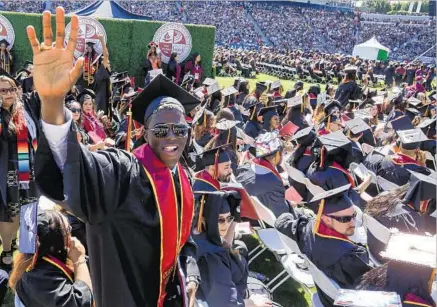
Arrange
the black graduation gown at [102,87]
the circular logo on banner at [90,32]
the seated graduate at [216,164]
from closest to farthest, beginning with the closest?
1. the seated graduate at [216,164]
2. the black graduation gown at [102,87]
3. the circular logo on banner at [90,32]

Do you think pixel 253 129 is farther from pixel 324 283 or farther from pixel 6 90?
pixel 324 283

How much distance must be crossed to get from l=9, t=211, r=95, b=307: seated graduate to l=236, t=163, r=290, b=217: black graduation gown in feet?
10.00

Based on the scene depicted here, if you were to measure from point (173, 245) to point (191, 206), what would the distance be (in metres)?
0.22

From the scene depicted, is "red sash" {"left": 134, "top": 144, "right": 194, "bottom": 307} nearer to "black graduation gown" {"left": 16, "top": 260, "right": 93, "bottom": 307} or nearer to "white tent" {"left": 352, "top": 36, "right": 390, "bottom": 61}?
"black graduation gown" {"left": 16, "top": 260, "right": 93, "bottom": 307}

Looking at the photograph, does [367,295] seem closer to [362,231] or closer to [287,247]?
[287,247]

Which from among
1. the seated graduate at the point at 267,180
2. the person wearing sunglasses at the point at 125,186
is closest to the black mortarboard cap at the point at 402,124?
the seated graduate at the point at 267,180

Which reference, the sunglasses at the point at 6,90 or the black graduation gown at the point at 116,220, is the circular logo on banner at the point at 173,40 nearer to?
the sunglasses at the point at 6,90

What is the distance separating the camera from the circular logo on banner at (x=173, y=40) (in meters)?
15.2

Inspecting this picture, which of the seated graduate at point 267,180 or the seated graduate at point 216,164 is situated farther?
the seated graduate at point 267,180

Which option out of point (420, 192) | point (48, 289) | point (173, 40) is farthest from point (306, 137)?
point (173, 40)

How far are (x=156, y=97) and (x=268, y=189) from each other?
3268 millimetres

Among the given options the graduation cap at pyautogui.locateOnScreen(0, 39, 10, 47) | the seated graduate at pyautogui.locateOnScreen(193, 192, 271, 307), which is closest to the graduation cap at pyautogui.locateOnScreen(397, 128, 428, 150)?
the seated graduate at pyautogui.locateOnScreen(193, 192, 271, 307)

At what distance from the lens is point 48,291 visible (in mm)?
2430

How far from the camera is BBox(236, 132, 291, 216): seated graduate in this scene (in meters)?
5.40
